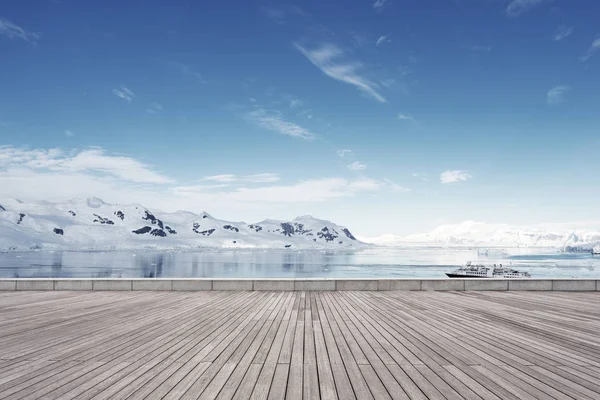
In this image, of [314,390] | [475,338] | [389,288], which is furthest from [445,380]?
[389,288]

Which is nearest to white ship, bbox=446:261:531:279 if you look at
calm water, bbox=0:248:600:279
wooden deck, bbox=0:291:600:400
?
calm water, bbox=0:248:600:279

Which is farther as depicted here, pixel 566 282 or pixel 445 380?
pixel 566 282

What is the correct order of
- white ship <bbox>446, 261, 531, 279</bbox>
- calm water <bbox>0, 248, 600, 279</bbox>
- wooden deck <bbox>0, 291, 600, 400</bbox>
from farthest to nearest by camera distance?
calm water <bbox>0, 248, 600, 279</bbox> < white ship <bbox>446, 261, 531, 279</bbox> < wooden deck <bbox>0, 291, 600, 400</bbox>

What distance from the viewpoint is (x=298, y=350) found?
652 cm

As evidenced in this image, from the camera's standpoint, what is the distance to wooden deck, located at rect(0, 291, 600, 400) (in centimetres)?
489

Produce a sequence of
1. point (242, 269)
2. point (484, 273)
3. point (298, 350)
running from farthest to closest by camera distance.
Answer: point (242, 269), point (484, 273), point (298, 350)

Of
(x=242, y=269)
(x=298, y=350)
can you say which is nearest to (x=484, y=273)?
(x=242, y=269)

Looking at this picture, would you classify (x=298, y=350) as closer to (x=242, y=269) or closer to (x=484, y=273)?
(x=484, y=273)

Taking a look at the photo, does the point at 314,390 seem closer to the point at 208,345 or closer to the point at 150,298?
the point at 208,345

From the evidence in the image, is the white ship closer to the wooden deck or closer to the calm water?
the calm water

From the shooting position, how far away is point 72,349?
6637mm

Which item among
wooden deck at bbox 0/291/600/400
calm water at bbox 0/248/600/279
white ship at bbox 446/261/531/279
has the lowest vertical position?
calm water at bbox 0/248/600/279

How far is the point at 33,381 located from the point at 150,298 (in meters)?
7.83

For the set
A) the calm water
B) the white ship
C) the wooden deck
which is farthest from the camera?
the calm water
